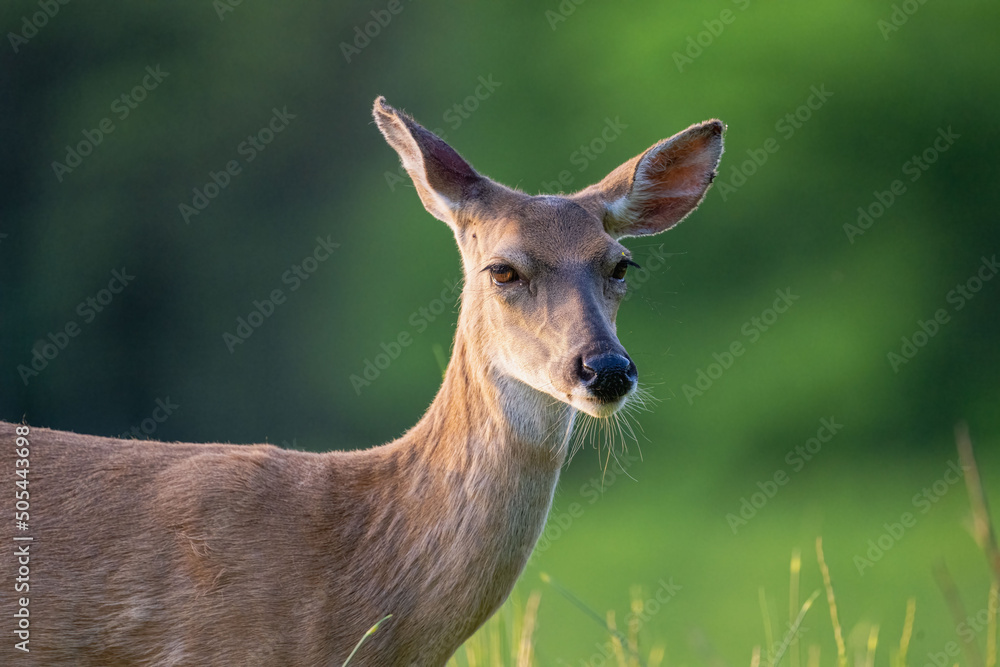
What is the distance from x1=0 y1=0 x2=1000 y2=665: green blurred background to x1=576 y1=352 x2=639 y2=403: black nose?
1145 cm

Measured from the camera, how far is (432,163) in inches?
225

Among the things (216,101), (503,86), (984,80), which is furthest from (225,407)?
(984,80)

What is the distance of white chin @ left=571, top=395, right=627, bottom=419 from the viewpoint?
488 centimetres

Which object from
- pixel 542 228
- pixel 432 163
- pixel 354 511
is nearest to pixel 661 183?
pixel 542 228

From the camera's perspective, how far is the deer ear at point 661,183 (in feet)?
19.6

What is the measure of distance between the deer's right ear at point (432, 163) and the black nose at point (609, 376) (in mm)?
1265

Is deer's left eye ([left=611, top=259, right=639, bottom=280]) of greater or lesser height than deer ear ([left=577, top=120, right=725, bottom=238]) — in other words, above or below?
below

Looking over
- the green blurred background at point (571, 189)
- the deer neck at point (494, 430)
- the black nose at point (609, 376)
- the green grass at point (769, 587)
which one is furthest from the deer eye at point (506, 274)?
the green blurred background at point (571, 189)

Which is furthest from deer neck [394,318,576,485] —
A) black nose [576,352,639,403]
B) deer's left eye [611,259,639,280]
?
deer's left eye [611,259,639,280]

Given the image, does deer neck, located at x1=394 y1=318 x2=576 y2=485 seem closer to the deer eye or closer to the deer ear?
the deer eye

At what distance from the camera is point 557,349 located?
507 centimetres

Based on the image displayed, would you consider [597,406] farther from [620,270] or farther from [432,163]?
[432,163]

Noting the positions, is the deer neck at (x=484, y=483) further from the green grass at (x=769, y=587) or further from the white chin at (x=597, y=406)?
the green grass at (x=769, y=587)

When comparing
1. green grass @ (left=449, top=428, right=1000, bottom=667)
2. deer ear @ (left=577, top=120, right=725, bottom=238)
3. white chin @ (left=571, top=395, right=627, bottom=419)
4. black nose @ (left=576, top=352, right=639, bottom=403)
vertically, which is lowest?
green grass @ (left=449, top=428, right=1000, bottom=667)
